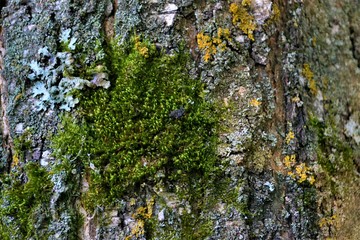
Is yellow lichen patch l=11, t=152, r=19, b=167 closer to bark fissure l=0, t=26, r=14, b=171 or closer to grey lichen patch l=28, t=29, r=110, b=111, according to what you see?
bark fissure l=0, t=26, r=14, b=171

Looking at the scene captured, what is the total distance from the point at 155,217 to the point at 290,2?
2.92 feet

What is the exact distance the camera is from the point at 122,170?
132cm

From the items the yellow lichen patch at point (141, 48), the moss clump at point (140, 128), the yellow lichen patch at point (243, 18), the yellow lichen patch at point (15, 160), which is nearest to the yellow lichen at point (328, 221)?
the moss clump at point (140, 128)

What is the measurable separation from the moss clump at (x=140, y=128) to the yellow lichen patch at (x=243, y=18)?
0.21m

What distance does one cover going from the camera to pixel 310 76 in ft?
5.17

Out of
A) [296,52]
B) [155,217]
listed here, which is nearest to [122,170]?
[155,217]

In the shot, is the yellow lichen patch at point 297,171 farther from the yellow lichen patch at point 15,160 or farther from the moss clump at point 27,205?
the yellow lichen patch at point 15,160

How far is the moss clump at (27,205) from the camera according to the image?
1349mm

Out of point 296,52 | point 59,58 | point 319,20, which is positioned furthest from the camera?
point 319,20

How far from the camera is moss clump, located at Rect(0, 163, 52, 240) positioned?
135cm

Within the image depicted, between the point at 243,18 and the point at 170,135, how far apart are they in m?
0.44

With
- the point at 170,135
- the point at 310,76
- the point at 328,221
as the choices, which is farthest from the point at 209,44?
the point at 328,221

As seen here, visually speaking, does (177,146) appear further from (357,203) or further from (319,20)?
(319,20)

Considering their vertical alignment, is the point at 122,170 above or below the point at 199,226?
above
